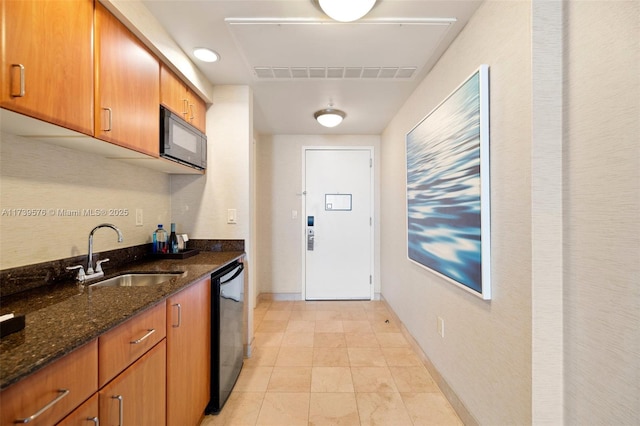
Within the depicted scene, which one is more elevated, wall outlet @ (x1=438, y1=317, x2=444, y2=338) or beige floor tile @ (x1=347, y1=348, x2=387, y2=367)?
wall outlet @ (x1=438, y1=317, x2=444, y2=338)

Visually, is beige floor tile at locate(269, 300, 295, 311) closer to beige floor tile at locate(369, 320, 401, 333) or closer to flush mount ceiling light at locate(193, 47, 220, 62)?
beige floor tile at locate(369, 320, 401, 333)

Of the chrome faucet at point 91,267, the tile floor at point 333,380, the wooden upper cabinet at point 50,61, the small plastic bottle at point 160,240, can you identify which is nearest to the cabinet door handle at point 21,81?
the wooden upper cabinet at point 50,61

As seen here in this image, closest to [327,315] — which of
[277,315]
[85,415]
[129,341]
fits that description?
[277,315]

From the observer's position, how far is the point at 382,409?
1.78 meters

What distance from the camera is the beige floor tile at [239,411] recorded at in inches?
65.5

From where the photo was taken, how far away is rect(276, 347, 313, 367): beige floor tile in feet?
7.53

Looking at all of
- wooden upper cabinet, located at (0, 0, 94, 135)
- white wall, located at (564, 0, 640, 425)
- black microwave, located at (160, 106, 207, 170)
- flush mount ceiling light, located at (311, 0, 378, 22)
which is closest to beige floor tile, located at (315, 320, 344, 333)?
black microwave, located at (160, 106, 207, 170)

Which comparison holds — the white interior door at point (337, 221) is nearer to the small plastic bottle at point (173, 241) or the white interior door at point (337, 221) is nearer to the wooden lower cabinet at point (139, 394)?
the small plastic bottle at point (173, 241)

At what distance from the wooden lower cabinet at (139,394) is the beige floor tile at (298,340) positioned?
1.54 m

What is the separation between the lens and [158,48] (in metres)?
1.62

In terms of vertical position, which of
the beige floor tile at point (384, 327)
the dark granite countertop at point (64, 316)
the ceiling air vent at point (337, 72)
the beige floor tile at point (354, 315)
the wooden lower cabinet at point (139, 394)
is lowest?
the beige floor tile at point (384, 327)

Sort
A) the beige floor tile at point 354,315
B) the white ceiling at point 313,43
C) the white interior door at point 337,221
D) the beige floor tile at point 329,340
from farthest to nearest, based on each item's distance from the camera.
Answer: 1. the white interior door at point 337,221
2. the beige floor tile at point 354,315
3. the beige floor tile at point 329,340
4. the white ceiling at point 313,43

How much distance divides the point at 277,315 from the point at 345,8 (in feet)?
10.2

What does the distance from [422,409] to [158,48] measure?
2768 millimetres
